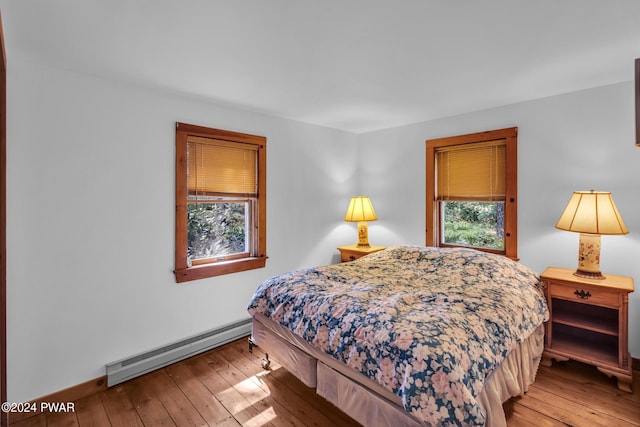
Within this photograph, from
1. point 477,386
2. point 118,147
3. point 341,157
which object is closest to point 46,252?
point 118,147

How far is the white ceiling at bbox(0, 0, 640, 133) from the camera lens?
155 centimetres

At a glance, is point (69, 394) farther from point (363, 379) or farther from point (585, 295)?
point (585, 295)

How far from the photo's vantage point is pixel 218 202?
313 centimetres

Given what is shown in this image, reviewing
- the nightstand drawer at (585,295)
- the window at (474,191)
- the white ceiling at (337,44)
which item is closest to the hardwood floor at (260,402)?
the nightstand drawer at (585,295)

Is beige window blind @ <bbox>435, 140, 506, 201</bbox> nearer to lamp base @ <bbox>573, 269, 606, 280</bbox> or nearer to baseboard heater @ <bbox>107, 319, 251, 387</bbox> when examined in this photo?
lamp base @ <bbox>573, 269, 606, 280</bbox>

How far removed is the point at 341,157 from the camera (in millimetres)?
4250

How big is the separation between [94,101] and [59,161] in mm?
517

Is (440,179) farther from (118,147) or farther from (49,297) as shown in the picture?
(49,297)

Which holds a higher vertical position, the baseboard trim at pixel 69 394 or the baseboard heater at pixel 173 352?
A: the baseboard heater at pixel 173 352

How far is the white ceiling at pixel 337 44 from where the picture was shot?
1552 millimetres

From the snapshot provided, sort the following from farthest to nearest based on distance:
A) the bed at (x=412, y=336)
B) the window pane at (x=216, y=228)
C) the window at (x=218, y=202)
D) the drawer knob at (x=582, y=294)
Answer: the window pane at (x=216, y=228)
the window at (x=218, y=202)
the drawer knob at (x=582, y=294)
the bed at (x=412, y=336)

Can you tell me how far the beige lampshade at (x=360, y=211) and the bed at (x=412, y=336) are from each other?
1.23 metres

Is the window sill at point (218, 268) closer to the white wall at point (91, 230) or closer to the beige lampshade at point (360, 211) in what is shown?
the white wall at point (91, 230)

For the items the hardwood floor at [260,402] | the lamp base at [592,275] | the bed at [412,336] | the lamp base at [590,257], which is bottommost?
the hardwood floor at [260,402]
